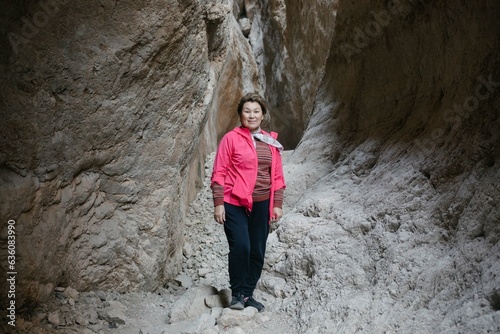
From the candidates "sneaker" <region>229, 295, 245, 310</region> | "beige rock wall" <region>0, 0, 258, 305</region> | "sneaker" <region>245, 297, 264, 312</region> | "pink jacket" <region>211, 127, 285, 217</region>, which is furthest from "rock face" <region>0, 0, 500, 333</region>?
"pink jacket" <region>211, 127, 285, 217</region>

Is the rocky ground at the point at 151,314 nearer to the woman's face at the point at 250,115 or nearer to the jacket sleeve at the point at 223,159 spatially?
the jacket sleeve at the point at 223,159

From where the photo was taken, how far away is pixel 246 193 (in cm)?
302

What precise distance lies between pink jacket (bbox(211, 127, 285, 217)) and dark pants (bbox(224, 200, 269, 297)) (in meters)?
0.09

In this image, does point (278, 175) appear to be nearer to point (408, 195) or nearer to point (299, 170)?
point (408, 195)

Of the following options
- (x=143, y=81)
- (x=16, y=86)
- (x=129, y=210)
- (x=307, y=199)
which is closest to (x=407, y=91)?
(x=307, y=199)

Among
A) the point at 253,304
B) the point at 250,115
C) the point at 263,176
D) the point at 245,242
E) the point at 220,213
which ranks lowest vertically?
the point at 253,304

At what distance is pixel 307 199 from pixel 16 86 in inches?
95.3

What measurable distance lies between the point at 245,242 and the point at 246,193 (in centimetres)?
33

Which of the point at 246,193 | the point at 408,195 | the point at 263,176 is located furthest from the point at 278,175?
the point at 408,195

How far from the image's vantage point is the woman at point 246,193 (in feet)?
9.95

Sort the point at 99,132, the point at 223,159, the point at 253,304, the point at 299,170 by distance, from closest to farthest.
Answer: the point at 223,159
the point at 253,304
the point at 99,132
the point at 299,170

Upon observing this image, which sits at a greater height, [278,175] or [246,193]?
[278,175]

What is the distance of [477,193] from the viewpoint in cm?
247

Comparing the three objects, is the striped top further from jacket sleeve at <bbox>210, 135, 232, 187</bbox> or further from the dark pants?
jacket sleeve at <bbox>210, 135, 232, 187</bbox>
